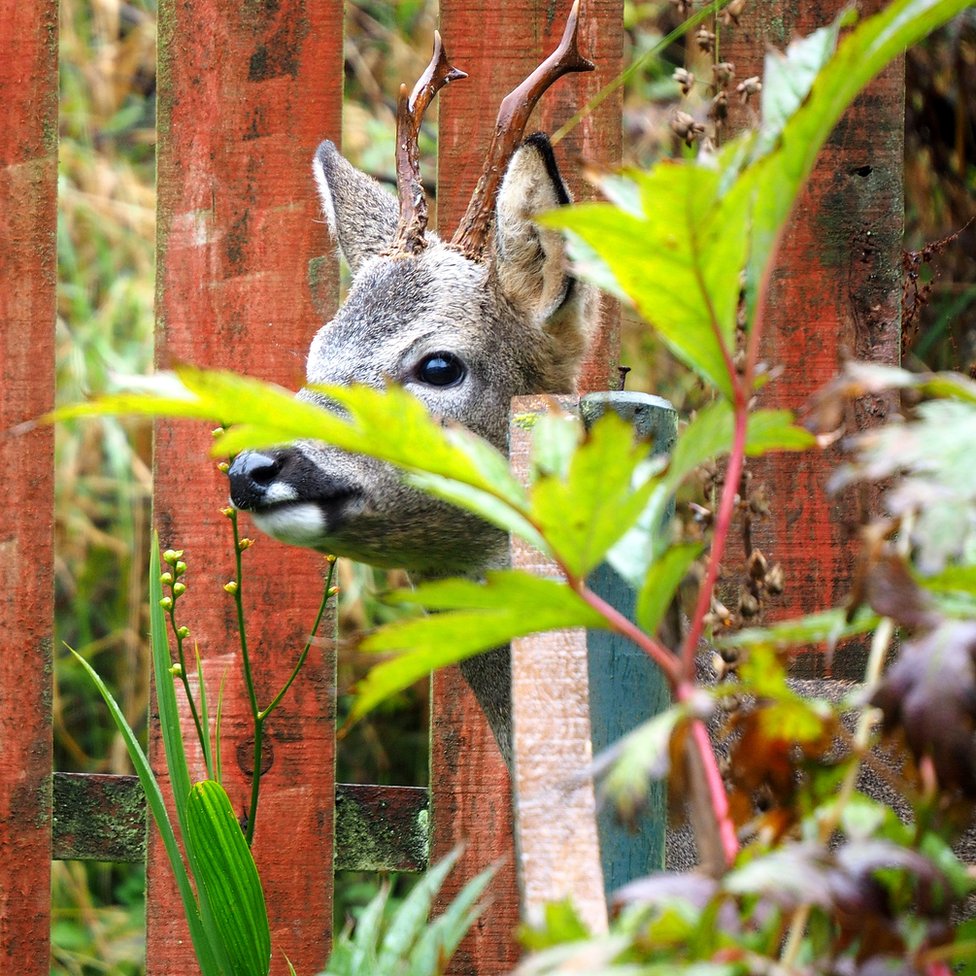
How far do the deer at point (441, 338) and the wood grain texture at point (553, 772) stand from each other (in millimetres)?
806

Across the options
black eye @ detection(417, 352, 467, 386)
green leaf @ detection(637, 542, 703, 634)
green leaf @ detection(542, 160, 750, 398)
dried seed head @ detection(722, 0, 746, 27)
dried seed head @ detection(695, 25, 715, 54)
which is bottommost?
green leaf @ detection(637, 542, 703, 634)

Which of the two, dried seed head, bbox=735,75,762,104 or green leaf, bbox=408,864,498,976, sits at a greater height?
dried seed head, bbox=735,75,762,104

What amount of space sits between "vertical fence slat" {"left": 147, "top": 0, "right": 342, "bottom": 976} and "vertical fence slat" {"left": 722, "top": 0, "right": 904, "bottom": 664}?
771 mm

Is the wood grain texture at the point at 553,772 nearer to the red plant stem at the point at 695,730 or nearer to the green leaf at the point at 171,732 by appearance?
the red plant stem at the point at 695,730

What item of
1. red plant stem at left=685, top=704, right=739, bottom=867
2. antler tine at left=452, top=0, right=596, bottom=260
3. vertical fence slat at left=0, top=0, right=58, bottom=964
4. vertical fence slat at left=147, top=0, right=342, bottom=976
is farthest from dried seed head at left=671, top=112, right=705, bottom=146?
red plant stem at left=685, top=704, right=739, bottom=867

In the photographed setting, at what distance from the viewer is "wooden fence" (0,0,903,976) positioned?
7.39 feet

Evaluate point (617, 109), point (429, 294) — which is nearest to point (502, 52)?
point (617, 109)

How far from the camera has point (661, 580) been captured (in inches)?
27.2

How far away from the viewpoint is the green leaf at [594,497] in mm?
670

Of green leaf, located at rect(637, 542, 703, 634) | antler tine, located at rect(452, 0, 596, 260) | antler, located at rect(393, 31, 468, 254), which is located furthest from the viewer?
antler, located at rect(393, 31, 468, 254)

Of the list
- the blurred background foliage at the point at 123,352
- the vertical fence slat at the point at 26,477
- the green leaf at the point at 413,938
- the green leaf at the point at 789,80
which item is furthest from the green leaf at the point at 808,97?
the blurred background foliage at the point at 123,352

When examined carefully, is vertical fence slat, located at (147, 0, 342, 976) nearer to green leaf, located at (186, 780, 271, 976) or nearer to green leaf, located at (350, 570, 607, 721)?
green leaf, located at (186, 780, 271, 976)

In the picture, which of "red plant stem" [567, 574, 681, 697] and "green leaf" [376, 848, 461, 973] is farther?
"green leaf" [376, 848, 461, 973]

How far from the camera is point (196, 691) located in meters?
2.29
